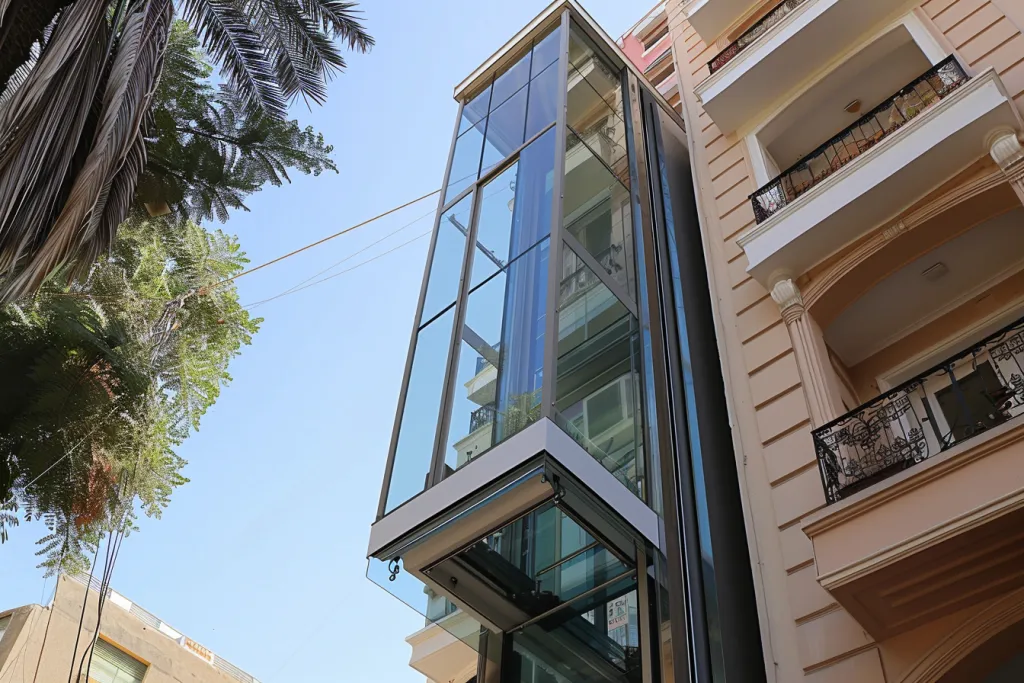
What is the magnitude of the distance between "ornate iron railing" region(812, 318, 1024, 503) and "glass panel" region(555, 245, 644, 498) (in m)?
1.32

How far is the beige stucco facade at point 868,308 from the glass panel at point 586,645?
936 millimetres

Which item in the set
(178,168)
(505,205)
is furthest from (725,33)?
(178,168)

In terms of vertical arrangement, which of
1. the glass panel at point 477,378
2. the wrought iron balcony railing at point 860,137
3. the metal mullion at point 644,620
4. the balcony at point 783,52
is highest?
the balcony at point 783,52

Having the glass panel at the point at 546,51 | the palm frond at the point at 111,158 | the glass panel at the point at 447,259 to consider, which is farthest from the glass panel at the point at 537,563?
the glass panel at the point at 546,51

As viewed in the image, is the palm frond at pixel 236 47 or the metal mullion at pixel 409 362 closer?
the metal mullion at pixel 409 362

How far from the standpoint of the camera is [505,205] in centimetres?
884

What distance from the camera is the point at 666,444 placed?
687cm

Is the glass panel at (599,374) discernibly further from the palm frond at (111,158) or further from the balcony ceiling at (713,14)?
the balcony ceiling at (713,14)

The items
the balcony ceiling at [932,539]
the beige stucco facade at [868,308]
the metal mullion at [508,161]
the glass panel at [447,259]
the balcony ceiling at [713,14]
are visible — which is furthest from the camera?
the balcony ceiling at [713,14]

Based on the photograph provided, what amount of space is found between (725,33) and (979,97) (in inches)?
216

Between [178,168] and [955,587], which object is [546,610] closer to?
[955,587]

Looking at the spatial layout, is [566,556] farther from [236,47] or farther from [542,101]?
[236,47]

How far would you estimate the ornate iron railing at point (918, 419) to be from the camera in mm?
5766

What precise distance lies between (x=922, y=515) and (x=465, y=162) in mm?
6325
